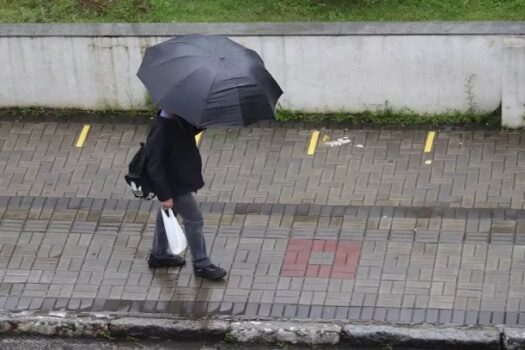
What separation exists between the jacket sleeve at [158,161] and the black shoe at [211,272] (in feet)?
2.46

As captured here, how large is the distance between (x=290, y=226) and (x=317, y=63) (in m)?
2.08

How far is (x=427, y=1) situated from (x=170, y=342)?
5.29 meters

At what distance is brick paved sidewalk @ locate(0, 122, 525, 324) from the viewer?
966cm

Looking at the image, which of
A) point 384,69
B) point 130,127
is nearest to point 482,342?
point 384,69

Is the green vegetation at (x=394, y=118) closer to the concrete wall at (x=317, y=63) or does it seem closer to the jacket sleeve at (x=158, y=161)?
the concrete wall at (x=317, y=63)

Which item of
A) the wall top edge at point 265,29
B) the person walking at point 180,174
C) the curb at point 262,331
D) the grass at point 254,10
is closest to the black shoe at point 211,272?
the person walking at point 180,174

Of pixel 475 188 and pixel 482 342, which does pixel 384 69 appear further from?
pixel 482 342

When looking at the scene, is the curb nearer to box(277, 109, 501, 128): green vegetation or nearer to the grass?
box(277, 109, 501, 128): green vegetation

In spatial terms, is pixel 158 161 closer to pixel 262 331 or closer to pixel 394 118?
pixel 262 331

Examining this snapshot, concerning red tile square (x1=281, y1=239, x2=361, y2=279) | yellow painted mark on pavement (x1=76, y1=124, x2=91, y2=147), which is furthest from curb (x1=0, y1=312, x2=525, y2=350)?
yellow painted mark on pavement (x1=76, y1=124, x2=91, y2=147)

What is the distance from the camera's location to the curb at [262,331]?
8.97 m

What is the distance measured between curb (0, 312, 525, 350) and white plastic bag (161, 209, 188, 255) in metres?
0.63

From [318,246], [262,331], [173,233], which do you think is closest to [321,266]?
[318,246]

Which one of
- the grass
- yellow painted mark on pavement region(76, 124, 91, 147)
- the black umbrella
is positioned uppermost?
the black umbrella
